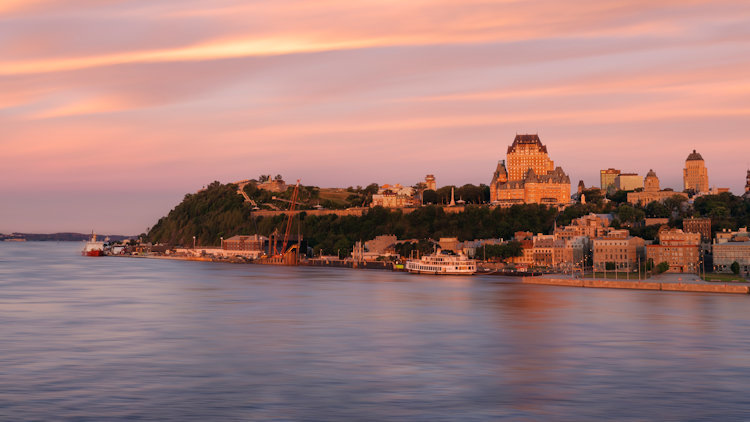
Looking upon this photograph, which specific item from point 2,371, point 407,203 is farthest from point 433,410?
point 407,203

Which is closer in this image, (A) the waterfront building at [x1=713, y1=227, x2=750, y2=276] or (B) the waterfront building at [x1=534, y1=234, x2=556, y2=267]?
(A) the waterfront building at [x1=713, y1=227, x2=750, y2=276]

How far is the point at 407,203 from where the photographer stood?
16562 centimetres

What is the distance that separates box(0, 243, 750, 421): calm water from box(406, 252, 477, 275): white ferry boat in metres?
39.9

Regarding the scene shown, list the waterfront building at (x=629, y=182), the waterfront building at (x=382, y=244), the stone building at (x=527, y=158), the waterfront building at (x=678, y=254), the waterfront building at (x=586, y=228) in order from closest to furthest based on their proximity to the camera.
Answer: the waterfront building at (x=678, y=254) < the waterfront building at (x=586, y=228) < the waterfront building at (x=382, y=244) < the stone building at (x=527, y=158) < the waterfront building at (x=629, y=182)

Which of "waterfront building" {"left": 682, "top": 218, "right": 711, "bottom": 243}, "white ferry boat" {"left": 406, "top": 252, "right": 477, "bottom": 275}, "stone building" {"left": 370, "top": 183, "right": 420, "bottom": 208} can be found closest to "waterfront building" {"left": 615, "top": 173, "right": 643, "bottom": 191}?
"stone building" {"left": 370, "top": 183, "right": 420, "bottom": 208}

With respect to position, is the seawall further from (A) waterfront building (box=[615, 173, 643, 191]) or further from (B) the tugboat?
(B) the tugboat

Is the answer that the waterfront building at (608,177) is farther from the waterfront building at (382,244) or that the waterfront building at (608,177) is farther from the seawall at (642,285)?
the seawall at (642,285)

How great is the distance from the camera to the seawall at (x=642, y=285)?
66425mm

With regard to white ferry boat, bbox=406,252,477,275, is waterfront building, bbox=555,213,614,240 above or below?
above

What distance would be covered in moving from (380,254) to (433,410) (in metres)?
111

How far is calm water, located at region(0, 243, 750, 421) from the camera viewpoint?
23522 mm

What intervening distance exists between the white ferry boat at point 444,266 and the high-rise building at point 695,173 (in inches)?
3079

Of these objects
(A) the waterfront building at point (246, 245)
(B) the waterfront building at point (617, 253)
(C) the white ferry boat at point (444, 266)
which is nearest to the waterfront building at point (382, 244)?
(A) the waterfront building at point (246, 245)

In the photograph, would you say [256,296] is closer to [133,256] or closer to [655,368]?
[655,368]
